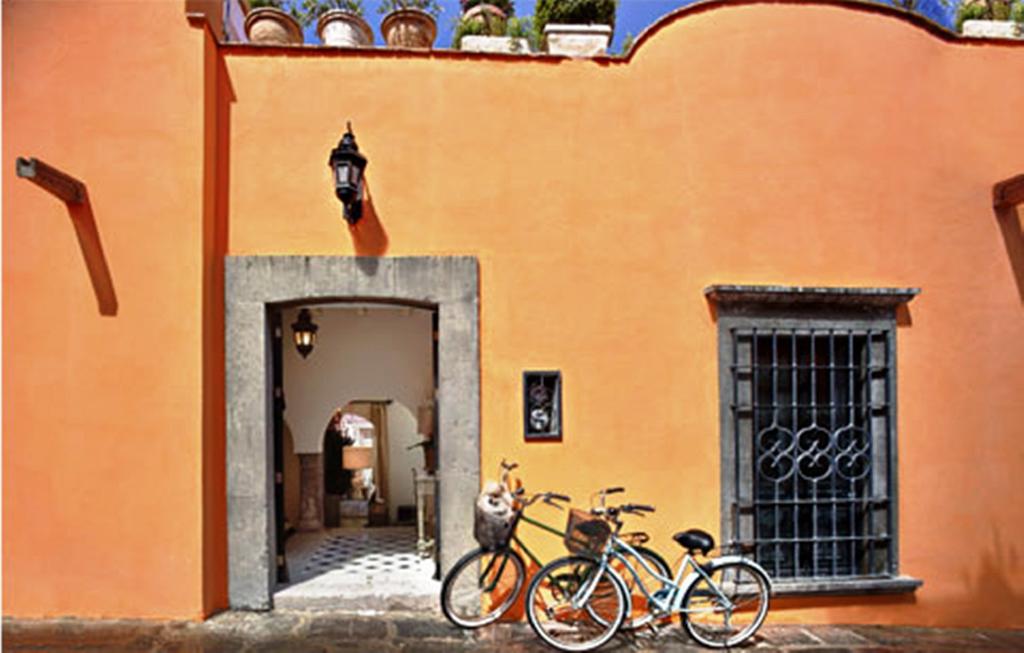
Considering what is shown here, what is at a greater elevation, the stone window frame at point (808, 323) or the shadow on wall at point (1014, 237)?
the shadow on wall at point (1014, 237)

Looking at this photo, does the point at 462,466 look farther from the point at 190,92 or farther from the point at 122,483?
the point at 190,92

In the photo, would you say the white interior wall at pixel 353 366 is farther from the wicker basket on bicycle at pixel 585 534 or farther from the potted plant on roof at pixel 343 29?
the wicker basket on bicycle at pixel 585 534

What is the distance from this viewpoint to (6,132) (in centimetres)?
449

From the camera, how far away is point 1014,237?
5.05m

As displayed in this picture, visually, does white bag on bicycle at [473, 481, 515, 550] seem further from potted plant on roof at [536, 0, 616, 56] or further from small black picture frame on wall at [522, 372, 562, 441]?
potted plant on roof at [536, 0, 616, 56]

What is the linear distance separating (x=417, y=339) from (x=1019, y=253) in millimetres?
5918

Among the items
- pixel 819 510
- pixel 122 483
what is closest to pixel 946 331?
pixel 819 510

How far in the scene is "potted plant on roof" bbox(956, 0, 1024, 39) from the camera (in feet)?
17.7

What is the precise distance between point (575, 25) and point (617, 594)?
4154 millimetres

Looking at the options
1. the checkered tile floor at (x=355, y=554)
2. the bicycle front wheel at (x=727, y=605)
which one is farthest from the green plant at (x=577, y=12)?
the checkered tile floor at (x=355, y=554)

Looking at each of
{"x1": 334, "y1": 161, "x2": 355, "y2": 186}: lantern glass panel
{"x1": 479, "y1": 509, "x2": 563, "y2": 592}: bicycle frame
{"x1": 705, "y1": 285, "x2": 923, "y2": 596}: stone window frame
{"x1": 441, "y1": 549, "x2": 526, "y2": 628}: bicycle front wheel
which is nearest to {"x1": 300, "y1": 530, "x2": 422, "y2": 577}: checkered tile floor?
{"x1": 441, "y1": 549, "x2": 526, "y2": 628}: bicycle front wheel

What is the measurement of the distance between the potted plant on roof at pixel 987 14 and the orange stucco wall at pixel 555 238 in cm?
45

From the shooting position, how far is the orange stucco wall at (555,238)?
174 inches

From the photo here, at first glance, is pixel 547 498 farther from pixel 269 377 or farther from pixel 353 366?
pixel 353 366
